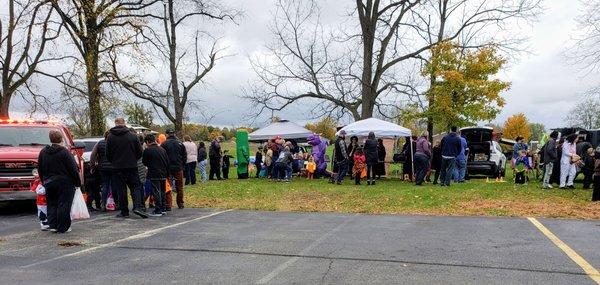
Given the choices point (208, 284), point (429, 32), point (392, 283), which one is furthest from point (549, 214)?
point (429, 32)

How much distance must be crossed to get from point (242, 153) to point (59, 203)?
42.7ft

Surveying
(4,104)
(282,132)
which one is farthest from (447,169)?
(4,104)

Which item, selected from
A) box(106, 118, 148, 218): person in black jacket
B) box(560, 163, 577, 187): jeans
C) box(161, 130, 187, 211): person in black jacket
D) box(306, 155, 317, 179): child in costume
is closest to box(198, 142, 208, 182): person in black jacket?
box(306, 155, 317, 179): child in costume

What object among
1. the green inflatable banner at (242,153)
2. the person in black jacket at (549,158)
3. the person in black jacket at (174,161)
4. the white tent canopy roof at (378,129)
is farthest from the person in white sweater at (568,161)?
the green inflatable banner at (242,153)

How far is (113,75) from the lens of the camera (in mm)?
25812

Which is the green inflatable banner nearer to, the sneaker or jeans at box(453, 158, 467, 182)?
jeans at box(453, 158, 467, 182)

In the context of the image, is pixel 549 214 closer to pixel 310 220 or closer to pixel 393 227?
pixel 393 227

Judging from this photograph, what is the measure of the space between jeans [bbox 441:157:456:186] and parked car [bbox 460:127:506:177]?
3.97m

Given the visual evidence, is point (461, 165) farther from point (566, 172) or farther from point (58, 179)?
point (58, 179)

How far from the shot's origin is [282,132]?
23422 millimetres

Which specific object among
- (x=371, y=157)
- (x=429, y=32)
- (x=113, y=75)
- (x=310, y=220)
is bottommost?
(x=310, y=220)

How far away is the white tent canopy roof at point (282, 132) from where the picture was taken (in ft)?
76.0

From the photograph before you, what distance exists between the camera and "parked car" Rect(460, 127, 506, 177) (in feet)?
66.3

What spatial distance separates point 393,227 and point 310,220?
69.3 inches
